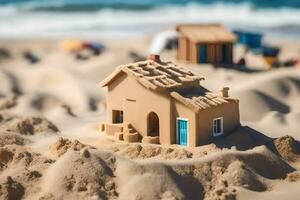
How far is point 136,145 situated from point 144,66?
264 centimetres

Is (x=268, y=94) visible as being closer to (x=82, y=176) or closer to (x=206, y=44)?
(x=206, y=44)

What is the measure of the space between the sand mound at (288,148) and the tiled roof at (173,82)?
6.00 feet

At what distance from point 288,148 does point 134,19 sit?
44.2m

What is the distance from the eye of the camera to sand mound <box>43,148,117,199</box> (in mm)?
14375

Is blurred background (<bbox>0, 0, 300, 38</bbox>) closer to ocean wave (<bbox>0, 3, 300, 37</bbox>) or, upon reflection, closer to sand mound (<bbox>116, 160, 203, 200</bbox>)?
ocean wave (<bbox>0, 3, 300, 37</bbox>)

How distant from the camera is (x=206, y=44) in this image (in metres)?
30.7

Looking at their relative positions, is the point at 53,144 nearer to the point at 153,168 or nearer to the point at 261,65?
the point at 153,168

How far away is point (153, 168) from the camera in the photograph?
15.1 m

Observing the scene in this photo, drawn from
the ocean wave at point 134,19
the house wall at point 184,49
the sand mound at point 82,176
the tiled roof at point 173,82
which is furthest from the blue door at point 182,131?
A: the ocean wave at point 134,19

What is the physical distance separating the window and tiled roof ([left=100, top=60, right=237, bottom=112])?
→ 0.50 metres

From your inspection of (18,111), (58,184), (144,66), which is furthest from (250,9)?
(58,184)

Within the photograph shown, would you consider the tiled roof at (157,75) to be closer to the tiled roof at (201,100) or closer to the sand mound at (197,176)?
the tiled roof at (201,100)

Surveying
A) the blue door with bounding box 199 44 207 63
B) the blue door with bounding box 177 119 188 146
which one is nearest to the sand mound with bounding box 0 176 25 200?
the blue door with bounding box 177 119 188 146

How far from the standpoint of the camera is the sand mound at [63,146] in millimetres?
16375
